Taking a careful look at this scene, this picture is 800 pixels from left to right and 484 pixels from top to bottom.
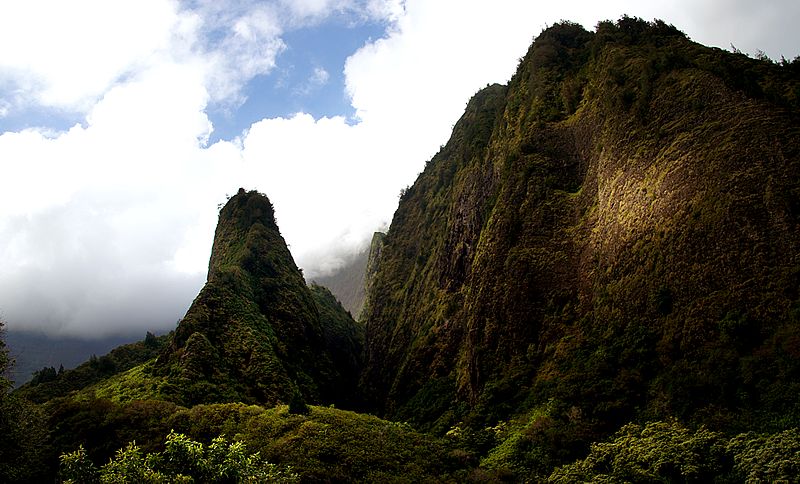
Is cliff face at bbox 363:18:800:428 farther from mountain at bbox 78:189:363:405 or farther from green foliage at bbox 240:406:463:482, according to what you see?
mountain at bbox 78:189:363:405

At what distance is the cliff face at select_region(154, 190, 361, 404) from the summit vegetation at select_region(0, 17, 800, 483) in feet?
1.19

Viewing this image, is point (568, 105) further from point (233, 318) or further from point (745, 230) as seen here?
point (233, 318)

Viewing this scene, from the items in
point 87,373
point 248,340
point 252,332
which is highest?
point 252,332

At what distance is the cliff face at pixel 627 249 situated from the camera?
22.9 m

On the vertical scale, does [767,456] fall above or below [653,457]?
above

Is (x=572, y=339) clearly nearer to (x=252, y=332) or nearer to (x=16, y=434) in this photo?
(x=16, y=434)

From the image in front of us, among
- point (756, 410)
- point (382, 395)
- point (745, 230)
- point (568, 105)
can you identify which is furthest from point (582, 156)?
point (382, 395)

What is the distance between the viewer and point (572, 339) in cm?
3353

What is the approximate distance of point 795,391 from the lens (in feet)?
59.2

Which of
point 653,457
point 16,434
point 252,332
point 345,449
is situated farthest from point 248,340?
point 653,457

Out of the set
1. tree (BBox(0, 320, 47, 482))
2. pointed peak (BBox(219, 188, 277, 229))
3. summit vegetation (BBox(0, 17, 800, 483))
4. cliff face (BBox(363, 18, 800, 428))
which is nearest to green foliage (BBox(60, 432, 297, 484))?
summit vegetation (BBox(0, 17, 800, 483))

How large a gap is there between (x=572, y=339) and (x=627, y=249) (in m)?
7.97

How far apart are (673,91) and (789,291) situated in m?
18.8

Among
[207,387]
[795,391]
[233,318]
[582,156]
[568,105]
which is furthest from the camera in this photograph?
[233,318]
